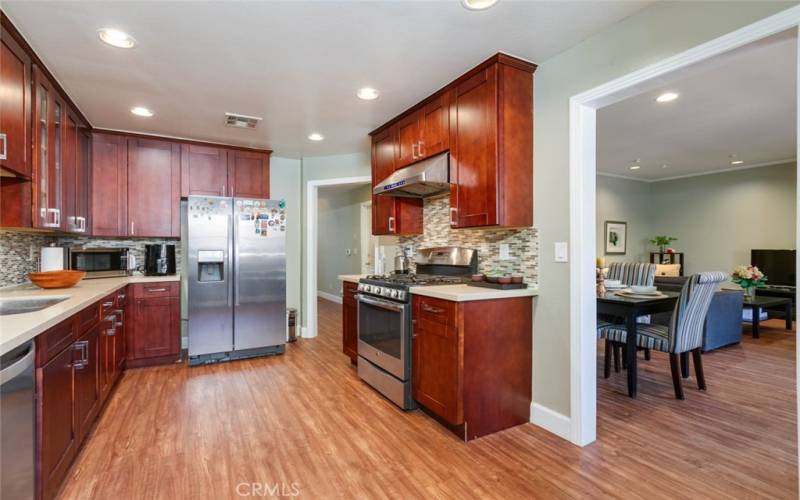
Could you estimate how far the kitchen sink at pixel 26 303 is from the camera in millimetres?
2283

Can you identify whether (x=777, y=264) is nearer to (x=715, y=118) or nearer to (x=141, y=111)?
(x=715, y=118)

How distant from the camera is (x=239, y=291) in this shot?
13.6 ft

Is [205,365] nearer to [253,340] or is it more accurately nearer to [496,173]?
[253,340]

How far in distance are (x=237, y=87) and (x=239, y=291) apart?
6.92ft

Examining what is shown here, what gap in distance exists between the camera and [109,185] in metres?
3.96

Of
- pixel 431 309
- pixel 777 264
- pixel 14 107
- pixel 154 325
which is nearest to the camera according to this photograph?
pixel 14 107

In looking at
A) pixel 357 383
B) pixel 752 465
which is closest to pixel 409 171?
pixel 357 383

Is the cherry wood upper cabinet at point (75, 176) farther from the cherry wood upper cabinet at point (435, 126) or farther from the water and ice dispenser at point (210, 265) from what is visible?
the cherry wood upper cabinet at point (435, 126)

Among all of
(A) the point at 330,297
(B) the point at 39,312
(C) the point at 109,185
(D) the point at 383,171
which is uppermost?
(D) the point at 383,171

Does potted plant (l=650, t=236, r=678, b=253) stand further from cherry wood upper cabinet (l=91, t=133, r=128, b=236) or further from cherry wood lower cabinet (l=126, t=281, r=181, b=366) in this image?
cherry wood upper cabinet (l=91, t=133, r=128, b=236)

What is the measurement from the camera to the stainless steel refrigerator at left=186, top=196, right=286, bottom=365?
396 cm

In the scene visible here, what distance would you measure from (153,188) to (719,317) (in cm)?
645

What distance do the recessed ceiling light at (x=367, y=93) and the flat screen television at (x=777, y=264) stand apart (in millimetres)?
6956

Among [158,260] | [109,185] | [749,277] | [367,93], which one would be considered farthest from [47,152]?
[749,277]
